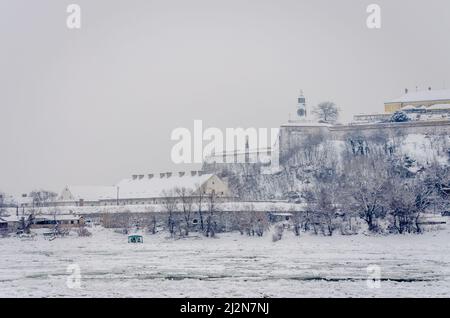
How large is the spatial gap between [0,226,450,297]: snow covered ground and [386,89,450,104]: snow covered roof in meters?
42.1

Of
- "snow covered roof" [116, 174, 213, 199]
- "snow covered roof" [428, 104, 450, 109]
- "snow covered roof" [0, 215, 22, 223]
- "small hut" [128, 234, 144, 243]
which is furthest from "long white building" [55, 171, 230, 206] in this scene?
"snow covered roof" [428, 104, 450, 109]

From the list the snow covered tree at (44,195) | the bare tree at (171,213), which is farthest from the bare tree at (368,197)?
the snow covered tree at (44,195)

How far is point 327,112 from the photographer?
79.2m

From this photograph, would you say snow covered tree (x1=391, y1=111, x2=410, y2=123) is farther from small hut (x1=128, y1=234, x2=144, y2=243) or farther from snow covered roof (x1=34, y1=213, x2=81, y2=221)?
small hut (x1=128, y1=234, x2=144, y2=243)

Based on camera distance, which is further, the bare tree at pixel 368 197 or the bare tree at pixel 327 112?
the bare tree at pixel 327 112

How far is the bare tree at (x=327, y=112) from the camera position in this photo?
259 ft

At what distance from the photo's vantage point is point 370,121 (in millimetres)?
73938

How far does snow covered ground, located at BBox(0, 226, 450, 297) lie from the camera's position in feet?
68.1

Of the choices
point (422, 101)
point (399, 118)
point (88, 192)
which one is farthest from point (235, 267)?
point (422, 101)

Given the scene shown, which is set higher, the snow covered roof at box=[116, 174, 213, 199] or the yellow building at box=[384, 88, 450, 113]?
the yellow building at box=[384, 88, 450, 113]

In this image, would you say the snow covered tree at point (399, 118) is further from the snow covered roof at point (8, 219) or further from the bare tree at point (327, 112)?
the snow covered roof at point (8, 219)

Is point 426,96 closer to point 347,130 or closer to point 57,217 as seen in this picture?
point 347,130
